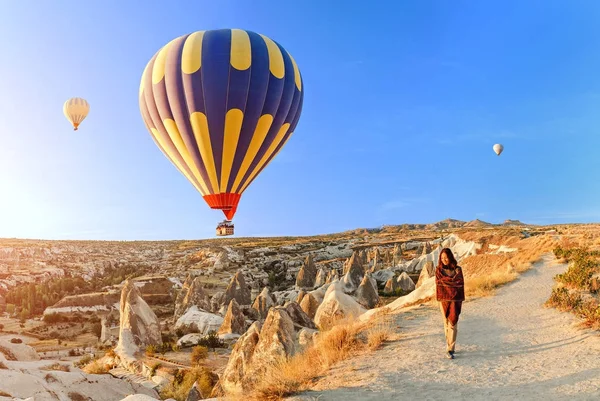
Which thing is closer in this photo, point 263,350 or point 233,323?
point 263,350

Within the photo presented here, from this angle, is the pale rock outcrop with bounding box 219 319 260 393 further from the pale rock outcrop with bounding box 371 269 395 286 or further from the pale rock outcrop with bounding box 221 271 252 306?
the pale rock outcrop with bounding box 371 269 395 286

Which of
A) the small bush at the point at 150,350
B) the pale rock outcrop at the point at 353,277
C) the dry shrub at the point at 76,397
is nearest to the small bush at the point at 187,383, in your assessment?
the dry shrub at the point at 76,397

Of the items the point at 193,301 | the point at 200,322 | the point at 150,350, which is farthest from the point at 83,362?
the point at 193,301

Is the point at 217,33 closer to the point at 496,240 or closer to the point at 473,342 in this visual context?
the point at 473,342

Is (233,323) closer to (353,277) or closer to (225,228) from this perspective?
(225,228)

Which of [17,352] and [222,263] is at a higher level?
[222,263]

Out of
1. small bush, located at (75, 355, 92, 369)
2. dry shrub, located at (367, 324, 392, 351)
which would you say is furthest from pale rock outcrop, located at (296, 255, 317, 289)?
dry shrub, located at (367, 324, 392, 351)

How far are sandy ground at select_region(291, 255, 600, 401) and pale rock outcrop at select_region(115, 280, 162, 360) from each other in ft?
57.6

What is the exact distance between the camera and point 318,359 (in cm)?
823

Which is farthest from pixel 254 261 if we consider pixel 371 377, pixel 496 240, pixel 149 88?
pixel 371 377

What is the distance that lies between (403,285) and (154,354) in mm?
18365

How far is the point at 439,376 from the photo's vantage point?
275 inches

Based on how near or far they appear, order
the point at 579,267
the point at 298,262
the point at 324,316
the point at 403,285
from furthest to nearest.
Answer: the point at 298,262 < the point at 403,285 < the point at 324,316 < the point at 579,267

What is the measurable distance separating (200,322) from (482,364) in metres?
24.5
